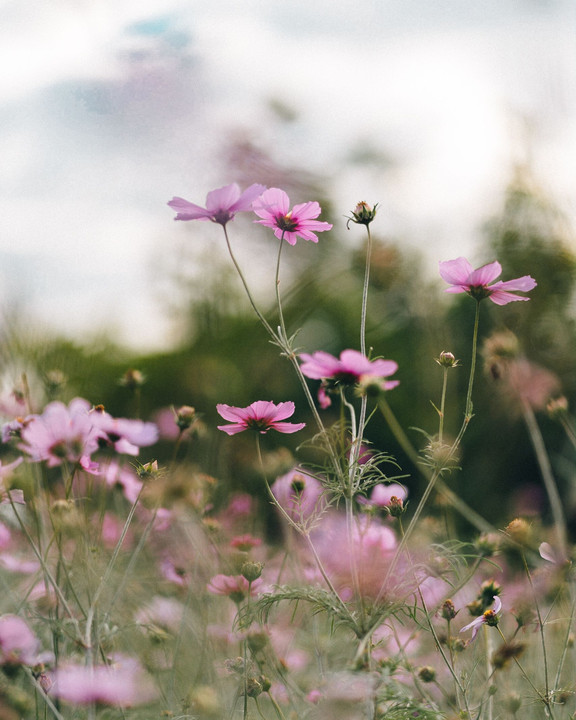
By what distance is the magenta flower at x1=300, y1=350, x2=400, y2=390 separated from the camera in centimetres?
47

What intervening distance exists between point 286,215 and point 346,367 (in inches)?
7.0

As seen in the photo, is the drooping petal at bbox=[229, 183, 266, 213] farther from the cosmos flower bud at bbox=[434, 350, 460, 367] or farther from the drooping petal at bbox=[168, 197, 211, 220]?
the cosmos flower bud at bbox=[434, 350, 460, 367]

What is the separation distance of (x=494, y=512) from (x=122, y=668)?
1.91 m

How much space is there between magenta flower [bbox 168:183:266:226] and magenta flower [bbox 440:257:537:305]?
0.55 feet

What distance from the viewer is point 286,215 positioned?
60 centimetres

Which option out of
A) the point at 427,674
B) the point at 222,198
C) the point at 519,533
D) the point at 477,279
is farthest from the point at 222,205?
the point at 427,674

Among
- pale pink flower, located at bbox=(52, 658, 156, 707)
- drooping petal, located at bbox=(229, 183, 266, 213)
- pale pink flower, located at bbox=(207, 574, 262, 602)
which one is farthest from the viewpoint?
pale pink flower, located at bbox=(207, 574, 262, 602)

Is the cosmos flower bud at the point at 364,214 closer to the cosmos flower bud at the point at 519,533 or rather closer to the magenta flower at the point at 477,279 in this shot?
the magenta flower at the point at 477,279

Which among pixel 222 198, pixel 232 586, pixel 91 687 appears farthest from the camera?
pixel 232 586

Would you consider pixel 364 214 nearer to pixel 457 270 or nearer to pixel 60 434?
pixel 457 270

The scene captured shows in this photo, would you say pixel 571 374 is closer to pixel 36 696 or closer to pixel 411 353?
pixel 411 353

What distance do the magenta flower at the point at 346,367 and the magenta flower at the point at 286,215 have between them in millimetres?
154

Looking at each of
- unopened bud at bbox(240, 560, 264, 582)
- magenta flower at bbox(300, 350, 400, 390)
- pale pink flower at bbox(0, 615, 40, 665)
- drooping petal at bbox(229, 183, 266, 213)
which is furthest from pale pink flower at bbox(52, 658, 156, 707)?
drooping petal at bbox(229, 183, 266, 213)

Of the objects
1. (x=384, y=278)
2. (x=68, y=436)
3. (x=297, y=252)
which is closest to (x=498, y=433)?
(x=297, y=252)
